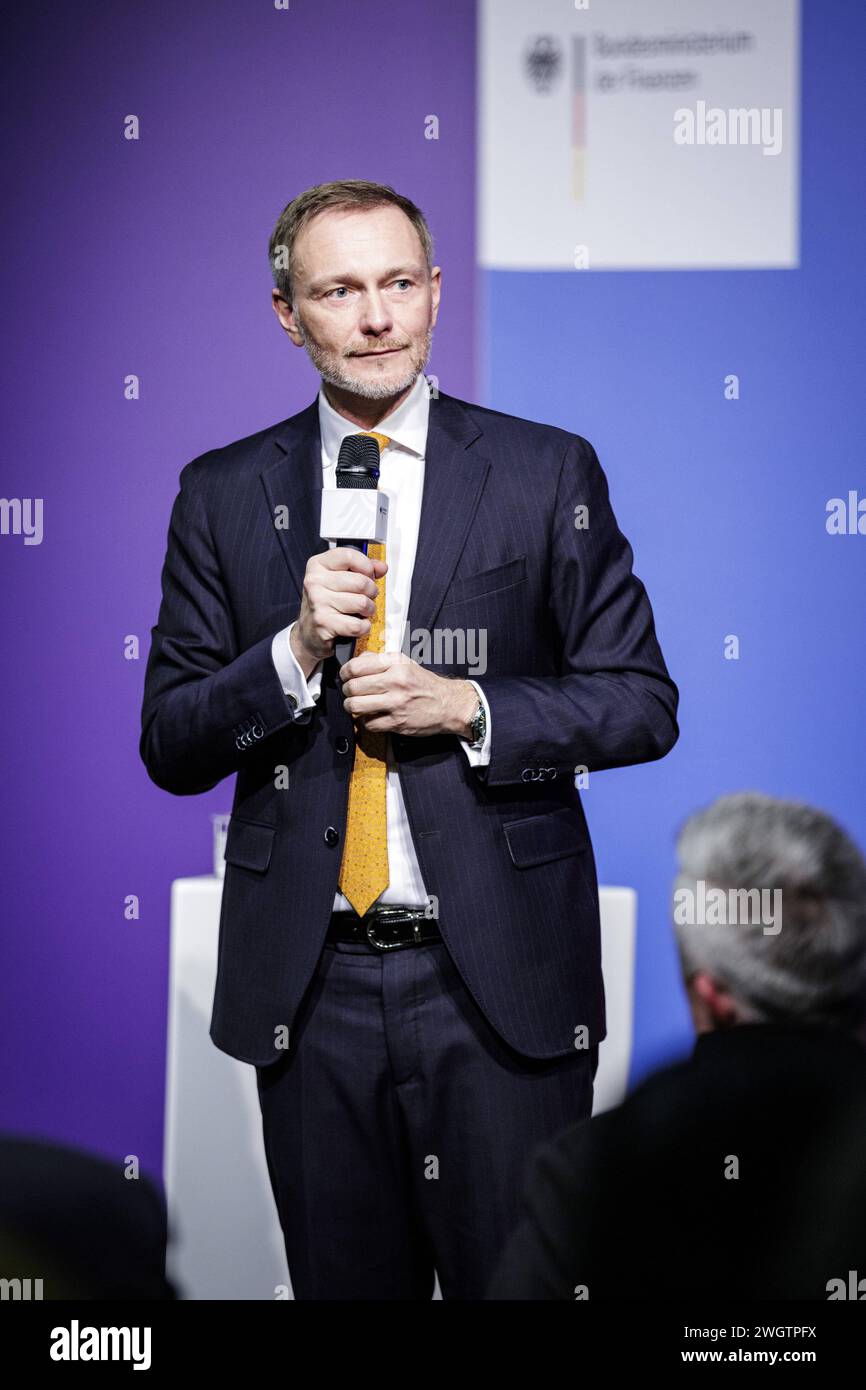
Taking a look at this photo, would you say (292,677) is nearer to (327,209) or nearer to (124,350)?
(327,209)

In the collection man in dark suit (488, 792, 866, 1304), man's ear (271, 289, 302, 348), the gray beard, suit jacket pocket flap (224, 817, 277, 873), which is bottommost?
man in dark suit (488, 792, 866, 1304)

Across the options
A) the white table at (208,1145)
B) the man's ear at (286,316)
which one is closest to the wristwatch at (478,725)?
the man's ear at (286,316)

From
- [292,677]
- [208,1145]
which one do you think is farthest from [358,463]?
[208,1145]

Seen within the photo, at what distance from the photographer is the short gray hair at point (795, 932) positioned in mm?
1973

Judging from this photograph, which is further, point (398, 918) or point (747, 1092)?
A: point (398, 918)

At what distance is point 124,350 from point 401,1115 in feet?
5.46

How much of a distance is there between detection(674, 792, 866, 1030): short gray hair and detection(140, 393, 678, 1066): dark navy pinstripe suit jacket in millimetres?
471

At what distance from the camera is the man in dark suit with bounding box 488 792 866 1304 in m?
1.92

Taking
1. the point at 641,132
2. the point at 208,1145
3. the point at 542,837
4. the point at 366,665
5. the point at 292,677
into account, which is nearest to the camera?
the point at 366,665

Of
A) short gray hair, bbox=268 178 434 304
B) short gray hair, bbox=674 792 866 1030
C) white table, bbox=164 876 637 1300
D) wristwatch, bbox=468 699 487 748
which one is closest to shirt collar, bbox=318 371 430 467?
short gray hair, bbox=268 178 434 304

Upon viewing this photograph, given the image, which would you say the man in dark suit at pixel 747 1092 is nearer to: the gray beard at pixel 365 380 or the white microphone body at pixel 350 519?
the white microphone body at pixel 350 519

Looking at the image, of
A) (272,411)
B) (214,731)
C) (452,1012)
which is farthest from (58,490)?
(452,1012)

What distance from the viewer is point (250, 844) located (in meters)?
2.56

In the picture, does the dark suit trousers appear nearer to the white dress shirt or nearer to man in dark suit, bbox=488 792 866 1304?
the white dress shirt
